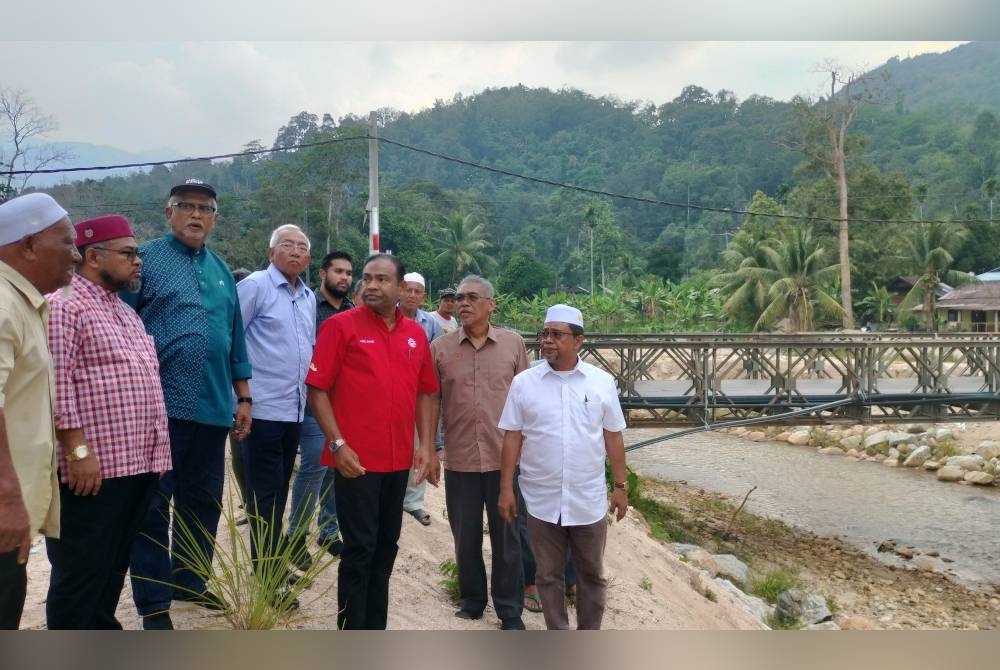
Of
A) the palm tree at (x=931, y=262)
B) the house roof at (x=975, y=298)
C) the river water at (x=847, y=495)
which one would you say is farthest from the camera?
the palm tree at (x=931, y=262)

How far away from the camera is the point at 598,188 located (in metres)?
14.7

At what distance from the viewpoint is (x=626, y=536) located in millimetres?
6230

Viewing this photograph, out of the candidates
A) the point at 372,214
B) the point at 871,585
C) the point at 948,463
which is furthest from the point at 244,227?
the point at 948,463

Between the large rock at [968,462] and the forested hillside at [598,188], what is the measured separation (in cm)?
400

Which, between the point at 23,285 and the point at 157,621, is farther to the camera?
the point at 157,621

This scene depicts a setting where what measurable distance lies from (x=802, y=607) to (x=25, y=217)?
246 inches

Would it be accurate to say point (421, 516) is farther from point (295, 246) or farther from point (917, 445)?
point (917, 445)

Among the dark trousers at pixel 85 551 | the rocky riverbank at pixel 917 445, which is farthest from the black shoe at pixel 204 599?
the rocky riverbank at pixel 917 445

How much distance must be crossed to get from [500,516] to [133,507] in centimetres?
128

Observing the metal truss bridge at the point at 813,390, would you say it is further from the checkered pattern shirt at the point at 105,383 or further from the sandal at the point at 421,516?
the checkered pattern shirt at the point at 105,383

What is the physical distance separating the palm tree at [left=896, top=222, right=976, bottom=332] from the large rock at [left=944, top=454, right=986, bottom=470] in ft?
13.8

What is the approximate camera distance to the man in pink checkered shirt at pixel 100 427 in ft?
7.00

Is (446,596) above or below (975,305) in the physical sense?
below

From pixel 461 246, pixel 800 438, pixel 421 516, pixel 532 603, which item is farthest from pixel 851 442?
pixel 532 603
